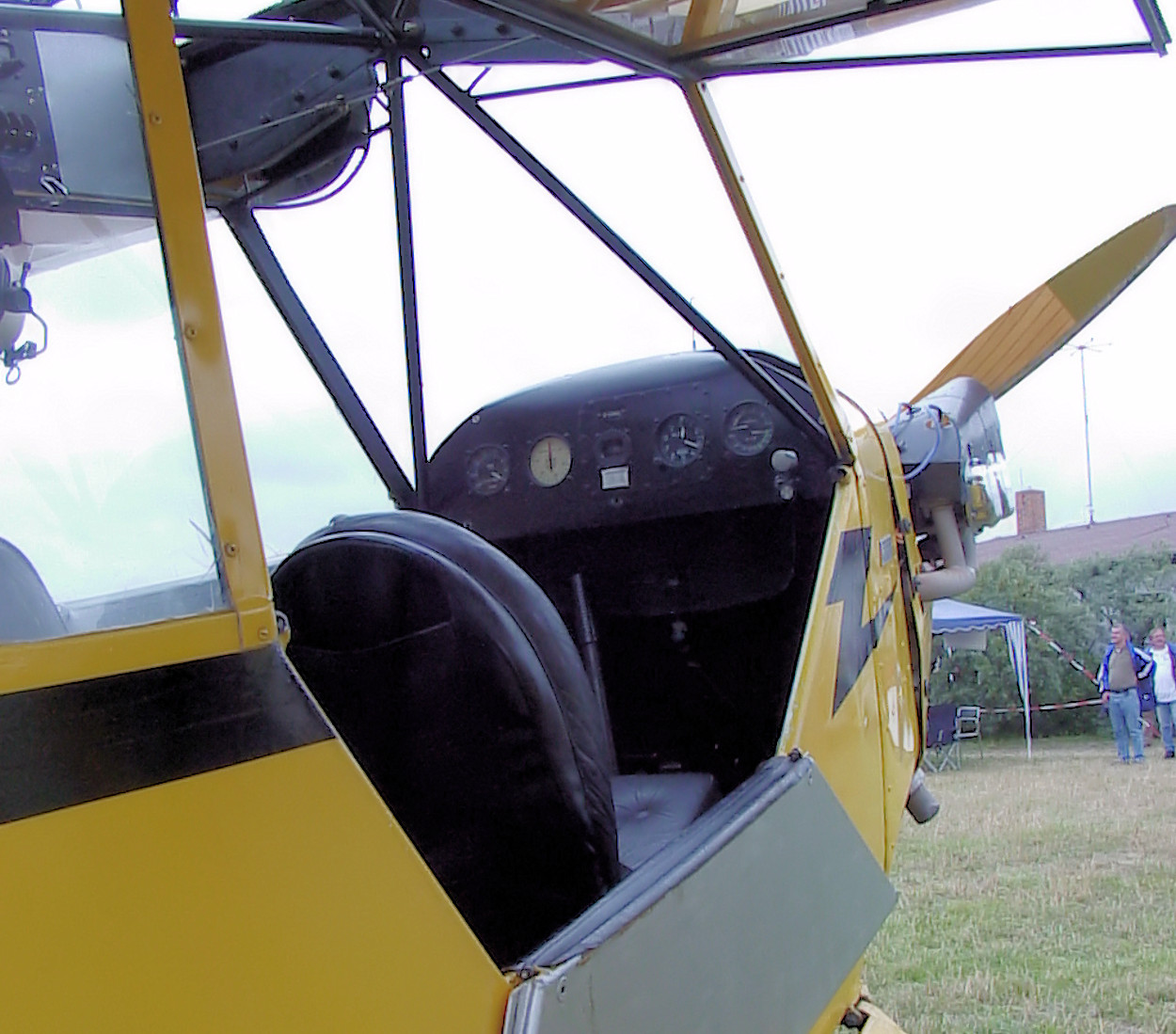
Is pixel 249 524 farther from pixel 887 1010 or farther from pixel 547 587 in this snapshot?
pixel 887 1010

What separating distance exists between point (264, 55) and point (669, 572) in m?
1.67

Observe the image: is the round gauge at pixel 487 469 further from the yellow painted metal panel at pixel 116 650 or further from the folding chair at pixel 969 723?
the folding chair at pixel 969 723

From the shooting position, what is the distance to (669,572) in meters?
3.05

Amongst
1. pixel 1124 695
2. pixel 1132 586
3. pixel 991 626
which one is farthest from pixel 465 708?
pixel 1132 586

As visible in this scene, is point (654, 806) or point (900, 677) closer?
point (654, 806)

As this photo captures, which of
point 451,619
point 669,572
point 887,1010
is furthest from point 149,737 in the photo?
point 887,1010

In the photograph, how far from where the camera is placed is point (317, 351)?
293cm

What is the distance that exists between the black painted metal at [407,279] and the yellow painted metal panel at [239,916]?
6.83 feet

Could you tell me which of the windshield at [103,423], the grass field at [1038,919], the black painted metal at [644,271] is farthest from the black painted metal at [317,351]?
the grass field at [1038,919]

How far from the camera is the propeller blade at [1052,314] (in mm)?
3652

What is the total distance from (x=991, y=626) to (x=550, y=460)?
37.6ft

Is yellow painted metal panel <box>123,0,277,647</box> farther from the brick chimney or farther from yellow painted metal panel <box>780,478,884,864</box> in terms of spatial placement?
the brick chimney

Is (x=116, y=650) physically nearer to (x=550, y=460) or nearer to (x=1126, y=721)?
(x=550, y=460)

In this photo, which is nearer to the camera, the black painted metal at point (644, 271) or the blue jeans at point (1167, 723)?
the black painted metal at point (644, 271)
